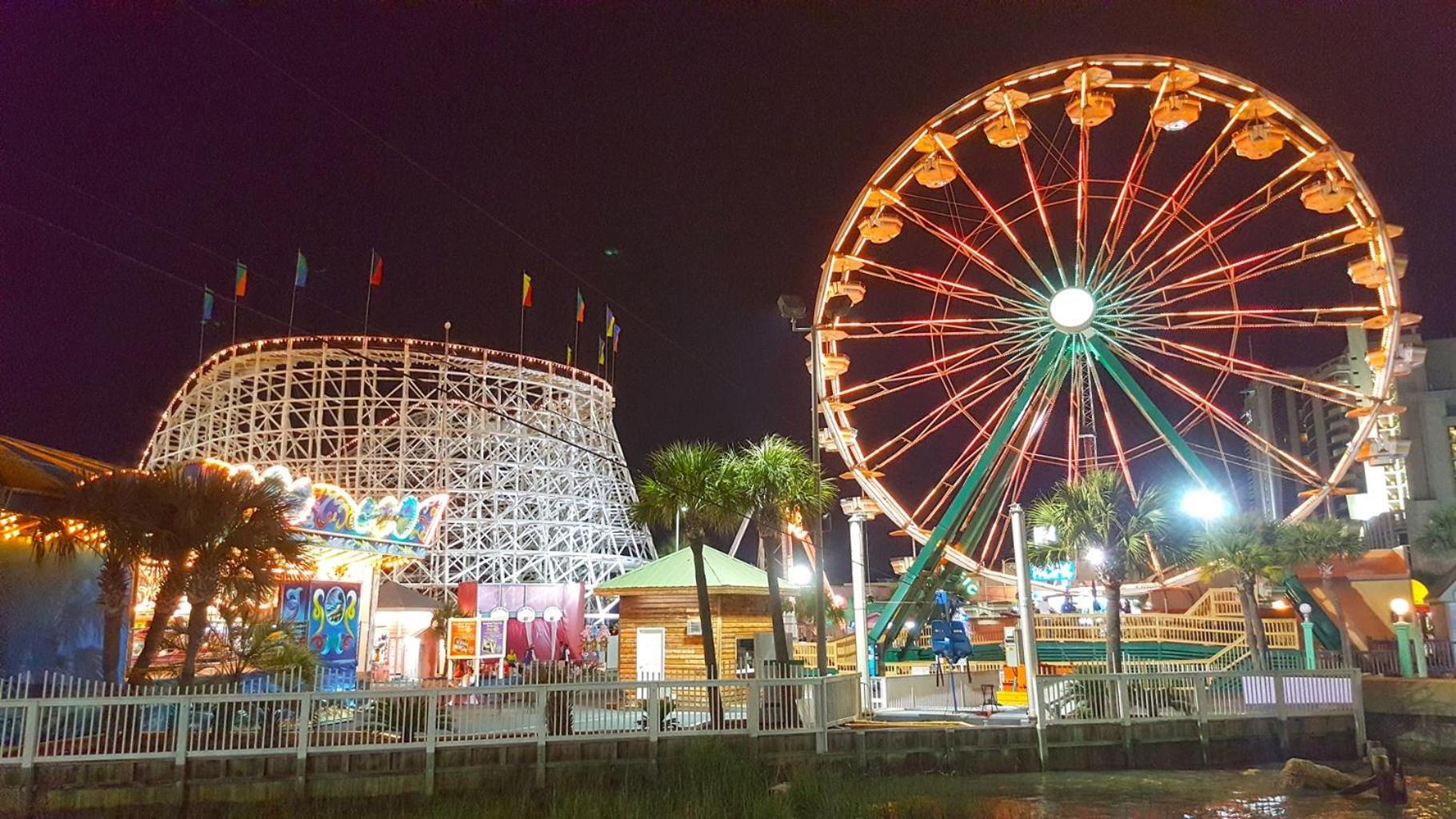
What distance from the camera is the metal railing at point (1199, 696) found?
48.7ft

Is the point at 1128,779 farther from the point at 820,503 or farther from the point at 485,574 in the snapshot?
the point at 485,574

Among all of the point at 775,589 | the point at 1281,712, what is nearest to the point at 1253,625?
the point at 1281,712

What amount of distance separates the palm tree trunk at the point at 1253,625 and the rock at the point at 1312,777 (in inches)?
207

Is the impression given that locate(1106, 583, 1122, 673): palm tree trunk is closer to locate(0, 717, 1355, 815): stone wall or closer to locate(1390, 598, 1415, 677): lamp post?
locate(0, 717, 1355, 815): stone wall

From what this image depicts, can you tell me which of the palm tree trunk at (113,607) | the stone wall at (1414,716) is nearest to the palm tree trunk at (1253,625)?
the stone wall at (1414,716)

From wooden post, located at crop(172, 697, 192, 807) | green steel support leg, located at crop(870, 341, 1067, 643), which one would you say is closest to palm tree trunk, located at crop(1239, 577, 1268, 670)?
green steel support leg, located at crop(870, 341, 1067, 643)

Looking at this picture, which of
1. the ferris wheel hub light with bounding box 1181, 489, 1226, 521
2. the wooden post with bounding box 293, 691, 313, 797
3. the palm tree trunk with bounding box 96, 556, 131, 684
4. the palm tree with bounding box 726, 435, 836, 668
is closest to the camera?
the wooden post with bounding box 293, 691, 313, 797

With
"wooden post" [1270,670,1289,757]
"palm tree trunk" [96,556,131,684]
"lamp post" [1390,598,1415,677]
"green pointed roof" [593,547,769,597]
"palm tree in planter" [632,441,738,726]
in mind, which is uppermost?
"palm tree in planter" [632,441,738,726]

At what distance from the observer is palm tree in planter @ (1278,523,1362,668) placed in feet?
73.5

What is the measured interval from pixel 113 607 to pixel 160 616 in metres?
0.61

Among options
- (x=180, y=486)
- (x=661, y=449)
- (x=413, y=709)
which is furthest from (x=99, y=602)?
(x=661, y=449)

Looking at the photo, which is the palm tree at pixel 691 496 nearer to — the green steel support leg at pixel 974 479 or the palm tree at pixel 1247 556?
the green steel support leg at pixel 974 479

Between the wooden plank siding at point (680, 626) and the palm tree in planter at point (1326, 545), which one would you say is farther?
the palm tree in planter at point (1326, 545)

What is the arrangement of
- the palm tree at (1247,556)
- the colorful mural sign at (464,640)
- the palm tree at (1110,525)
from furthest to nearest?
the colorful mural sign at (464,640) → the palm tree at (1247,556) → the palm tree at (1110,525)
